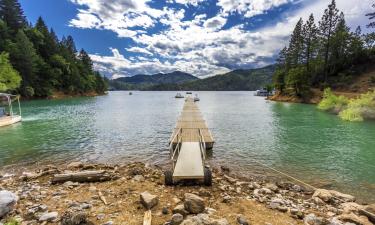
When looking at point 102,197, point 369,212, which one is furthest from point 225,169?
point 102,197

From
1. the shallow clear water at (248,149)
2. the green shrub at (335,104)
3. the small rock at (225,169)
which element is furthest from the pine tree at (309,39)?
the small rock at (225,169)

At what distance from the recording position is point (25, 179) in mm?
9602

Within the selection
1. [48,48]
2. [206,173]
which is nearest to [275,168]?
[206,173]

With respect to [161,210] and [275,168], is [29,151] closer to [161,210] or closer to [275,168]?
[161,210]

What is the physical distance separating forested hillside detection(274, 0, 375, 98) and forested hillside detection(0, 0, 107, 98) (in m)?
69.2

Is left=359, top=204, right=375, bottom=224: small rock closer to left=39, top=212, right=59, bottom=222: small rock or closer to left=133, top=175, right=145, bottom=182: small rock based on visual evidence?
left=133, top=175, right=145, bottom=182: small rock

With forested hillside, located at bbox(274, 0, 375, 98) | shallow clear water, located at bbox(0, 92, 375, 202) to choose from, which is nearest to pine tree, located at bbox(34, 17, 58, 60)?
shallow clear water, located at bbox(0, 92, 375, 202)

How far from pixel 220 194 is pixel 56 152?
1238 centimetres

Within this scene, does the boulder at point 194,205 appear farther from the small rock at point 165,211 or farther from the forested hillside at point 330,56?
the forested hillside at point 330,56

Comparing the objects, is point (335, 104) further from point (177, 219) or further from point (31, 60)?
point (31, 60)

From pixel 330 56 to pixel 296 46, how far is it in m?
10.2

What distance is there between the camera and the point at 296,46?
69.6m

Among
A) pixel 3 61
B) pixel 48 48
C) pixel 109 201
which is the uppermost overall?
pixel 48 48

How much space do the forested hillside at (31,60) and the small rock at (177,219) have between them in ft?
170
